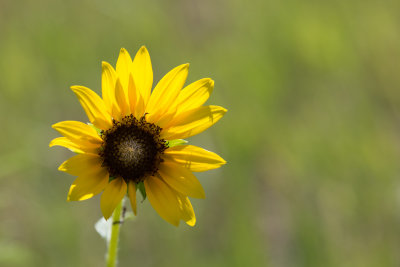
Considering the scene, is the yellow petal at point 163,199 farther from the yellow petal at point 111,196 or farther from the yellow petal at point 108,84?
the yellow petal at point 108,84

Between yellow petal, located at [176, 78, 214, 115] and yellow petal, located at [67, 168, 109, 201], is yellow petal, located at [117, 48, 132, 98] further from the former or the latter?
yellow petal, located at [67, 168, 109, 201]

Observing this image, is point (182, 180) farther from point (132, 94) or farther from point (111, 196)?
point (132, 94)

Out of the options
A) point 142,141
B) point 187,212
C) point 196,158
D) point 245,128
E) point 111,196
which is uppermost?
point 245,128

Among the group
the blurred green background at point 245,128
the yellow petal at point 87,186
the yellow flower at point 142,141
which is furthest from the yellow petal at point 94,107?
the blurred green background at point 245,128

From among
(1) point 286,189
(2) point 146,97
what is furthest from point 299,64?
(2) point 146,97

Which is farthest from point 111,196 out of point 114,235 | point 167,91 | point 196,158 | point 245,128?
point 245,128

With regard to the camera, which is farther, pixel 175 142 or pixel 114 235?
pixel 175 142
